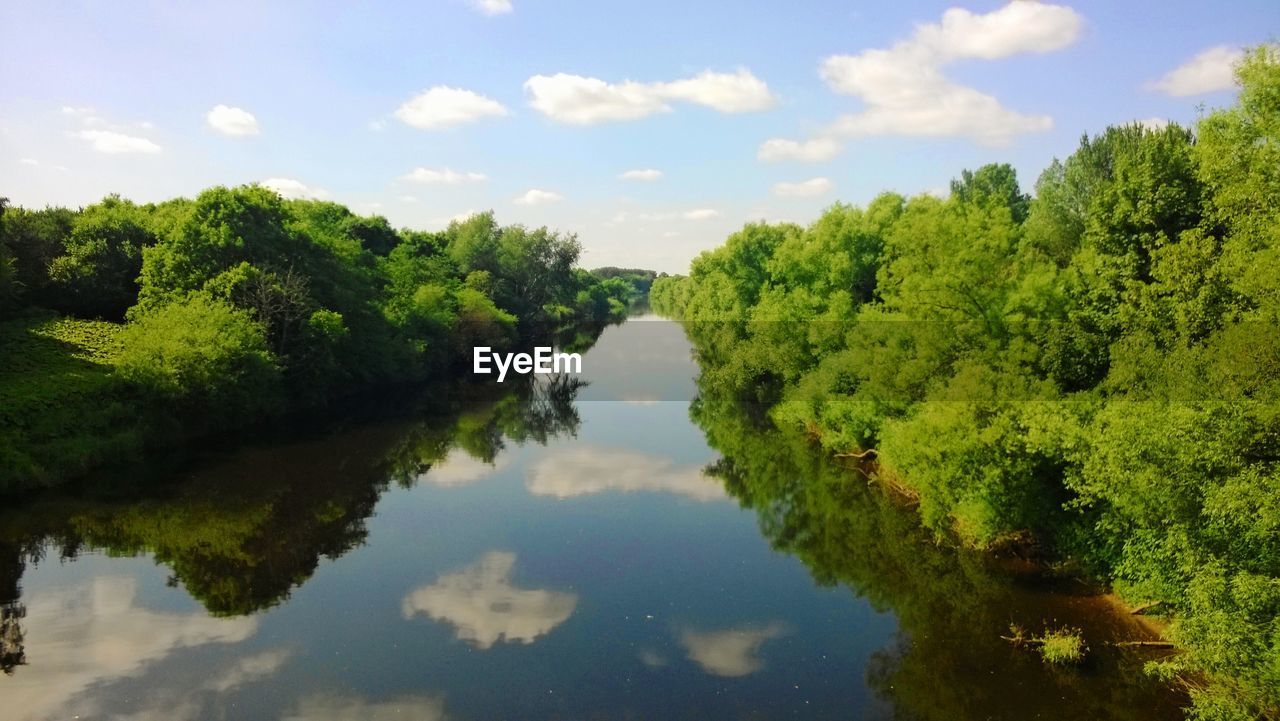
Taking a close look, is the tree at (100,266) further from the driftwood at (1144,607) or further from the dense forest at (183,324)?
the driftwood at (1144,607)

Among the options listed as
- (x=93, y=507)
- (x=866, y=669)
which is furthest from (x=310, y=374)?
(x=866, y=669)

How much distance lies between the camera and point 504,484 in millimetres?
37281

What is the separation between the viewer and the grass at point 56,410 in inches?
1302

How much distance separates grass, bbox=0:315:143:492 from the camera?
108 ft

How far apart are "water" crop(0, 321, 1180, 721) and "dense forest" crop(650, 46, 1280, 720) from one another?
2602 mm

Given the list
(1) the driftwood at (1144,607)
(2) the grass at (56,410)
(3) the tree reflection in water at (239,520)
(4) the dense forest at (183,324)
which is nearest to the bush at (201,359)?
(4) the dense forest at (183,324)

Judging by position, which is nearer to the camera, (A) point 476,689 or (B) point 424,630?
(A) point 476,689

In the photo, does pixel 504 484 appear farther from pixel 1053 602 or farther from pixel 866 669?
pixel 1053 602

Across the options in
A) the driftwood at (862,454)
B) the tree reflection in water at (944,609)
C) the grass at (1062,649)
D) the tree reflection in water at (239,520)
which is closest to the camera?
the tree reflection in water at (944,609)

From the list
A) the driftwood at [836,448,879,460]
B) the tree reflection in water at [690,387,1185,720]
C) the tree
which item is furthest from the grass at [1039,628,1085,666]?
the tree

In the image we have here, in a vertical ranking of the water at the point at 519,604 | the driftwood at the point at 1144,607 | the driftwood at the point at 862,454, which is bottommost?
the water at the point at 519,604

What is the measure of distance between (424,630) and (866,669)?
1224 cm

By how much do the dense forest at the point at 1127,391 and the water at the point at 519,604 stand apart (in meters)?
2.60

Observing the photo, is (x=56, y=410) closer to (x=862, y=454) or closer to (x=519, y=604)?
(x=519, y=604)
